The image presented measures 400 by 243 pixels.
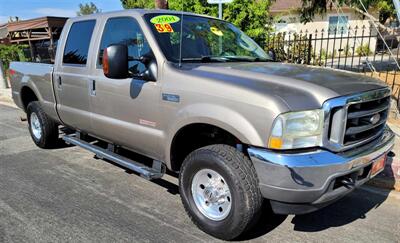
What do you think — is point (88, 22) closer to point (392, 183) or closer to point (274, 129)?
point (274, 129)

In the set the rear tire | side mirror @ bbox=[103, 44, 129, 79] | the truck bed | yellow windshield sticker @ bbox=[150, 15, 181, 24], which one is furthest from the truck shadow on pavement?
the rear tire

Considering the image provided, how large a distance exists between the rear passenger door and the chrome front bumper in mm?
2589

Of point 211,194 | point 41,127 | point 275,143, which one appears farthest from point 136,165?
Answer: point 41,127

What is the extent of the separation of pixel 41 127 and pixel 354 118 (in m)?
4.71

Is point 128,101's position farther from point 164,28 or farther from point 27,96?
point 27,96

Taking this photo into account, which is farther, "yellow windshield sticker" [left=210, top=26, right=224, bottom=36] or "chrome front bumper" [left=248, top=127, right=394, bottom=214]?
"yellow windshield sticker" [left=210, top=26, right=224, bottom=36]

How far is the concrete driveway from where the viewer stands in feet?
11.1

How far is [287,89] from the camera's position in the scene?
289 cm

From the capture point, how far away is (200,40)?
4066 millimetres

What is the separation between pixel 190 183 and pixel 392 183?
2.64 metres

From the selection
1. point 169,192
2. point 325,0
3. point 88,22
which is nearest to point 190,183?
point 169,192

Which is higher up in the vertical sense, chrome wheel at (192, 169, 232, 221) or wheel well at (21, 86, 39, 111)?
wheel well at (21, 86, 39, 111)

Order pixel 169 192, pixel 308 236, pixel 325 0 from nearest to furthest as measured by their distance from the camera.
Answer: pixel 308 236 < pixel 169 192 < pixel 325 0

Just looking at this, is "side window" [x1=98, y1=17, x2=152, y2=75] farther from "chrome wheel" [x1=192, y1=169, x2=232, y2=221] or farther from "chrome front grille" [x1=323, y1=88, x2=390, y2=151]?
"chrome front grille" [x1=323, y1=88, x2=390, y2=151]
